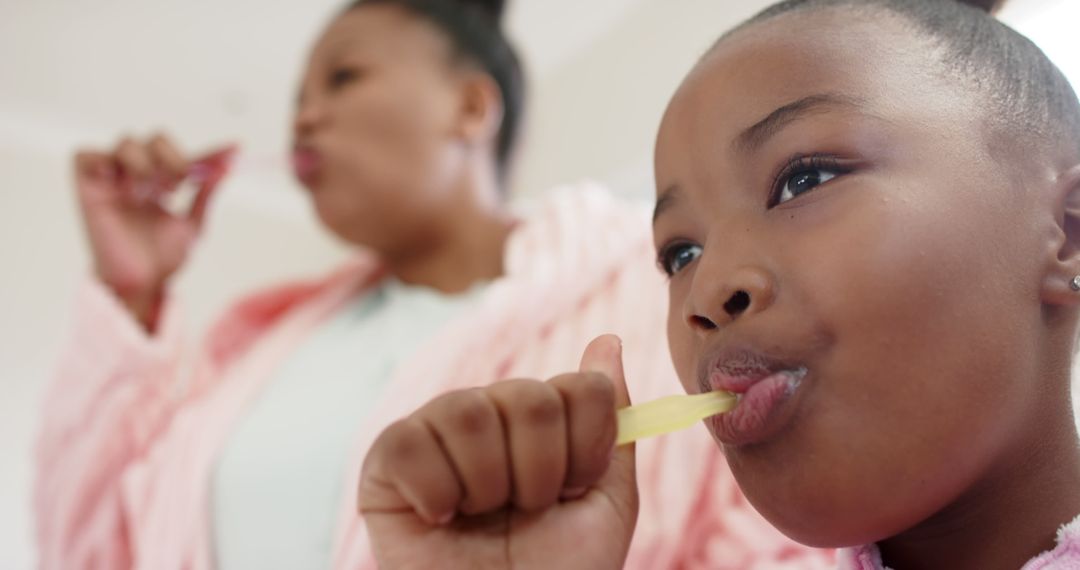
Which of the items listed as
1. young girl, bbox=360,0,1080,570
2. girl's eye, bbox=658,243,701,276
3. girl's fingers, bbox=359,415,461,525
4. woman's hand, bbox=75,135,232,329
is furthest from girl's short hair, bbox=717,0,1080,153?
woman's hand, bbox=75,135,232,329

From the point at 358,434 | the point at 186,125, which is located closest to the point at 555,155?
the point at 358,434

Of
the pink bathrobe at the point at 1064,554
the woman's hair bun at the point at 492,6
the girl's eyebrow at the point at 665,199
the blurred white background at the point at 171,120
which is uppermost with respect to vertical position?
the girl's eyebrow at the point at 665,199

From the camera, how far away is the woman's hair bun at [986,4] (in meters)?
0.36

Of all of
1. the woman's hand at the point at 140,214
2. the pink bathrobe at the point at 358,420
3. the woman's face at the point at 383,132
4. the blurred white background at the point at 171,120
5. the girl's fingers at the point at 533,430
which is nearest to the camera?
the girl's fingers at the point at 533,430

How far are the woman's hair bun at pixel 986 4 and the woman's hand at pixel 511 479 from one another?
0.66 ft

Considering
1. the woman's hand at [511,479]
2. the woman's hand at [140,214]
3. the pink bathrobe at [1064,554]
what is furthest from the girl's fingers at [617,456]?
the woman's hand at [140,214]

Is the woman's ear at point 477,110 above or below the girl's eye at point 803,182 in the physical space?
below

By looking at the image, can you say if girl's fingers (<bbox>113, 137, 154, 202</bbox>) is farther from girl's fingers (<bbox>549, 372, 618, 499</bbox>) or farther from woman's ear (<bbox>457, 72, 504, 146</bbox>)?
girl's fingers (<bbox>549, 372, 618, 499</bbox>)

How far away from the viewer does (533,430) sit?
0.93 feet

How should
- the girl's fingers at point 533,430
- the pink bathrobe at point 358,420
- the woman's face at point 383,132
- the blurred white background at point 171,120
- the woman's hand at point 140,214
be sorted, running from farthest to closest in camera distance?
1. the blurred white background at point 171,120
2. the woman's hand at point 140,214
3. the woman's face at point 383,132
4. the pink bathrobe at point 358,420
5. the girl's fingers at point 533,430

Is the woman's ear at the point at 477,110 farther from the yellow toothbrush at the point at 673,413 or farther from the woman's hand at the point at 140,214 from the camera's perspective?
the yellow toothbrush at the point at 673,413

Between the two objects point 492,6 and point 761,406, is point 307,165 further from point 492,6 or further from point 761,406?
point 761,406

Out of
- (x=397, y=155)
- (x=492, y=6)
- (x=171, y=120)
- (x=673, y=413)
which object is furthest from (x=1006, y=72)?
(x=171, y=120)

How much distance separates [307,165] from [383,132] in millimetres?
90
